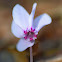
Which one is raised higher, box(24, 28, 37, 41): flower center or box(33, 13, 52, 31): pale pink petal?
box(33, 13, 52, 31): pale pink petal

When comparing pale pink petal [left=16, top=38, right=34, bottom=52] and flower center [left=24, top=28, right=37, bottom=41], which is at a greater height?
flower center [left=24, top=28, right=37, bottom=41]

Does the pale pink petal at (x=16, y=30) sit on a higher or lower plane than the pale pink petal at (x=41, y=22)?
lower

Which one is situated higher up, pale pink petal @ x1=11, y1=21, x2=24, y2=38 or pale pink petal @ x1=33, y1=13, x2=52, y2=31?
pale pink petal @ x1=33, y1=13, x2=52, y2=31

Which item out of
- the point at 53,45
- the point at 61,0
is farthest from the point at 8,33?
the point at 61,0

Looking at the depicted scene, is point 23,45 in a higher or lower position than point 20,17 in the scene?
lower

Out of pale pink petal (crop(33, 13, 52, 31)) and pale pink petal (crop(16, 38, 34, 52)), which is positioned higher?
pale pink petal (crop(33, 13, 52, 31))

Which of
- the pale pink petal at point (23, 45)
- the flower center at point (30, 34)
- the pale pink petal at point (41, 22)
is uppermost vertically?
the pale pink petal at point (41, 22)

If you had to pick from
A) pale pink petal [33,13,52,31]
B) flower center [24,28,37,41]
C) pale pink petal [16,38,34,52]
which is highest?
pale pink petal [33,13,52,31]

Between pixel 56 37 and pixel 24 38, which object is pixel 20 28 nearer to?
pixel 24 38
